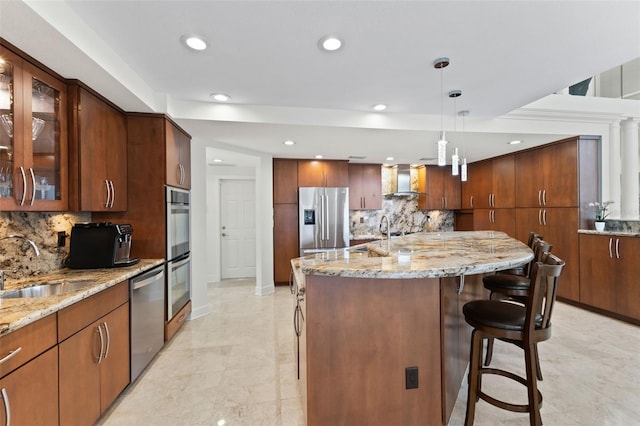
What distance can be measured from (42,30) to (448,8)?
7.21 feet

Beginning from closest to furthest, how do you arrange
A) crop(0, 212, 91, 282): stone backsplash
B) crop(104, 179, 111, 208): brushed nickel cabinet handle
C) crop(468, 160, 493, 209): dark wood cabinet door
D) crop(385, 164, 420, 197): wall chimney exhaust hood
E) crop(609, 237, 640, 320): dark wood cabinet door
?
crop(0, 212, 91, 282): stone backsplash, crop(104, 179, 111, 208): brushed nickel cabinet handle, crop(609, 237, 640, 320): dark wood cabinet door, crop(468, 160, 493, 209): dark wood cabinet door, crop(385, 164, 420, 197): wall chimney exhaust hood

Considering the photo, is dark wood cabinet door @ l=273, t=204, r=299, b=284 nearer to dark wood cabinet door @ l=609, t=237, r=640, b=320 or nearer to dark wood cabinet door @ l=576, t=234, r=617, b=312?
dark wood cabinet door @ l=576, t=234, r=617, b=312

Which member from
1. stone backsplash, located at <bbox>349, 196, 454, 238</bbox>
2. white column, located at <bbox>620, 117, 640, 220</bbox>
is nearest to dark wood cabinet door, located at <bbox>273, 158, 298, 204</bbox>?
stone backsplash, located at <bbox>349, 196, 454, 238</bbox>

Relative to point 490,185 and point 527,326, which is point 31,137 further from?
point 490,185

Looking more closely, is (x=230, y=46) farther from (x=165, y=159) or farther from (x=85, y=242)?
(x=85, y=242)

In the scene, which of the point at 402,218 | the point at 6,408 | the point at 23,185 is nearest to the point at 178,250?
the point at 23,185

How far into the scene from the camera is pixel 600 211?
380cm

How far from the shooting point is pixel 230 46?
200 cm

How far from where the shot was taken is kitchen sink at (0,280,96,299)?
1710 mm

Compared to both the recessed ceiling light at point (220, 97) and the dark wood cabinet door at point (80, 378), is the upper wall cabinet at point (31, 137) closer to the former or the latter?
the dark wood cabinet door at point (80, 378)

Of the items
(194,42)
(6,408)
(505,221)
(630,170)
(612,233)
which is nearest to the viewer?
(6,408)

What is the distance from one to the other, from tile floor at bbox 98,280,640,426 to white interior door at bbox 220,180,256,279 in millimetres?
2291

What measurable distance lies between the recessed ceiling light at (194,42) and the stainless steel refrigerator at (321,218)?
10.3 ft

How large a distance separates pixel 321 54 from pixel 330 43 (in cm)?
16
